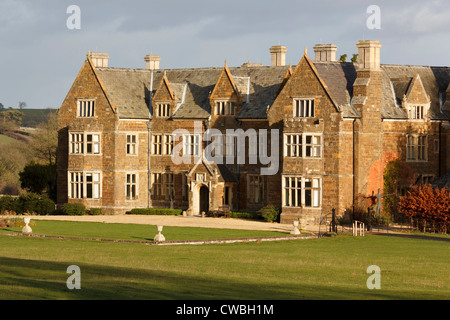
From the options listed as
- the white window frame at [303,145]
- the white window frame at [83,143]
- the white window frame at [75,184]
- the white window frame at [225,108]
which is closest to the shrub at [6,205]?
the white window frame at [75,184]

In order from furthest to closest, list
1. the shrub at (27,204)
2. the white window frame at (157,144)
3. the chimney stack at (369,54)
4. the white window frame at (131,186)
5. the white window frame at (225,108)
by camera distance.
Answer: the white window frame at (157,144) < the white window frame at (131,186) < the shrub at (27,204) < the white window frame at (225,108) < the chimney stack at (369,54)

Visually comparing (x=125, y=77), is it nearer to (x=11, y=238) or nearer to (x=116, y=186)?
(x=116, y=186)

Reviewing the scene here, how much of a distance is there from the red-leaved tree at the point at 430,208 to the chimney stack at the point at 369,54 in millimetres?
10703

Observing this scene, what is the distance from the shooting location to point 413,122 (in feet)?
199

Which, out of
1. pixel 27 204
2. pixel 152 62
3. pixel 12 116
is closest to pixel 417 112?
pixel 152 62

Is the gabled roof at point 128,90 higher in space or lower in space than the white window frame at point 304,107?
higher

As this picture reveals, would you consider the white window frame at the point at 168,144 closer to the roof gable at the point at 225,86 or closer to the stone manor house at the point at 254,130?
the stone manor house at the point at 254,130

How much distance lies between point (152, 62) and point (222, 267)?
132ft

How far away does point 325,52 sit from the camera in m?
66.1

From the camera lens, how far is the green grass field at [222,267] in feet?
87.4

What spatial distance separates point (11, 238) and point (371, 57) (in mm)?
27822

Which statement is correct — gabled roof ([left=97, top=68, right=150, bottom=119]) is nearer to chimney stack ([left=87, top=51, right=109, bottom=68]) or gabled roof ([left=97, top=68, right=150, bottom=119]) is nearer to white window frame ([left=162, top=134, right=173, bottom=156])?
white window frame ([left=162, top=134, right=173, bottom=156])
